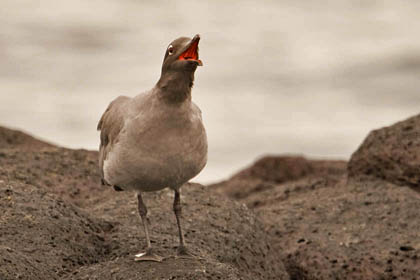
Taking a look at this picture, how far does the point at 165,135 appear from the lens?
405 inches

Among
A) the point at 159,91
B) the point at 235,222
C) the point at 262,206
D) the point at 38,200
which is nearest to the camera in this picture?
the point at 159,91

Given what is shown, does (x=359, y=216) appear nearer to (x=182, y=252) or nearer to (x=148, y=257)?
(x=182, y=252)

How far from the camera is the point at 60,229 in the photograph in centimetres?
1104

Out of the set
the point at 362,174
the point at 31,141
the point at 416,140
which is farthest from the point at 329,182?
the point at 31,141

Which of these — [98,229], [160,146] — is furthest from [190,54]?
[98,229]

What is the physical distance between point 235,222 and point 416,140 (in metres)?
3.56

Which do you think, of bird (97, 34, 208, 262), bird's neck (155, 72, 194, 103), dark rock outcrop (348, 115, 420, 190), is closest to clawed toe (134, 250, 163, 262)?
bird (97, 34, 208, 262)

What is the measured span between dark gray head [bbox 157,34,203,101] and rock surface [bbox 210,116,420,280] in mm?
3514

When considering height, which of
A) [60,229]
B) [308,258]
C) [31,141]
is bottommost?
[308,258]

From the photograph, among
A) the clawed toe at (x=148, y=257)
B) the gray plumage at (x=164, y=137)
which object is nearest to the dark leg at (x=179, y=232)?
the clawed toe at (x=148, y=257)

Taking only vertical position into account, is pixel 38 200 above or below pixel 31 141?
below

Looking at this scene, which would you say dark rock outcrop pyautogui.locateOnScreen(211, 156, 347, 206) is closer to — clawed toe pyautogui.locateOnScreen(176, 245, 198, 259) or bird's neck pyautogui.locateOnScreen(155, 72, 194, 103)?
clawed toe pyautogui.locateOnScreen(176, 245, 198, 259)

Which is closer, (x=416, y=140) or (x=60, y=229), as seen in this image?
(x=60, y=229)

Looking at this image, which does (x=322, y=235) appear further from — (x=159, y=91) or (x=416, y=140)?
(x=159, y=91)
